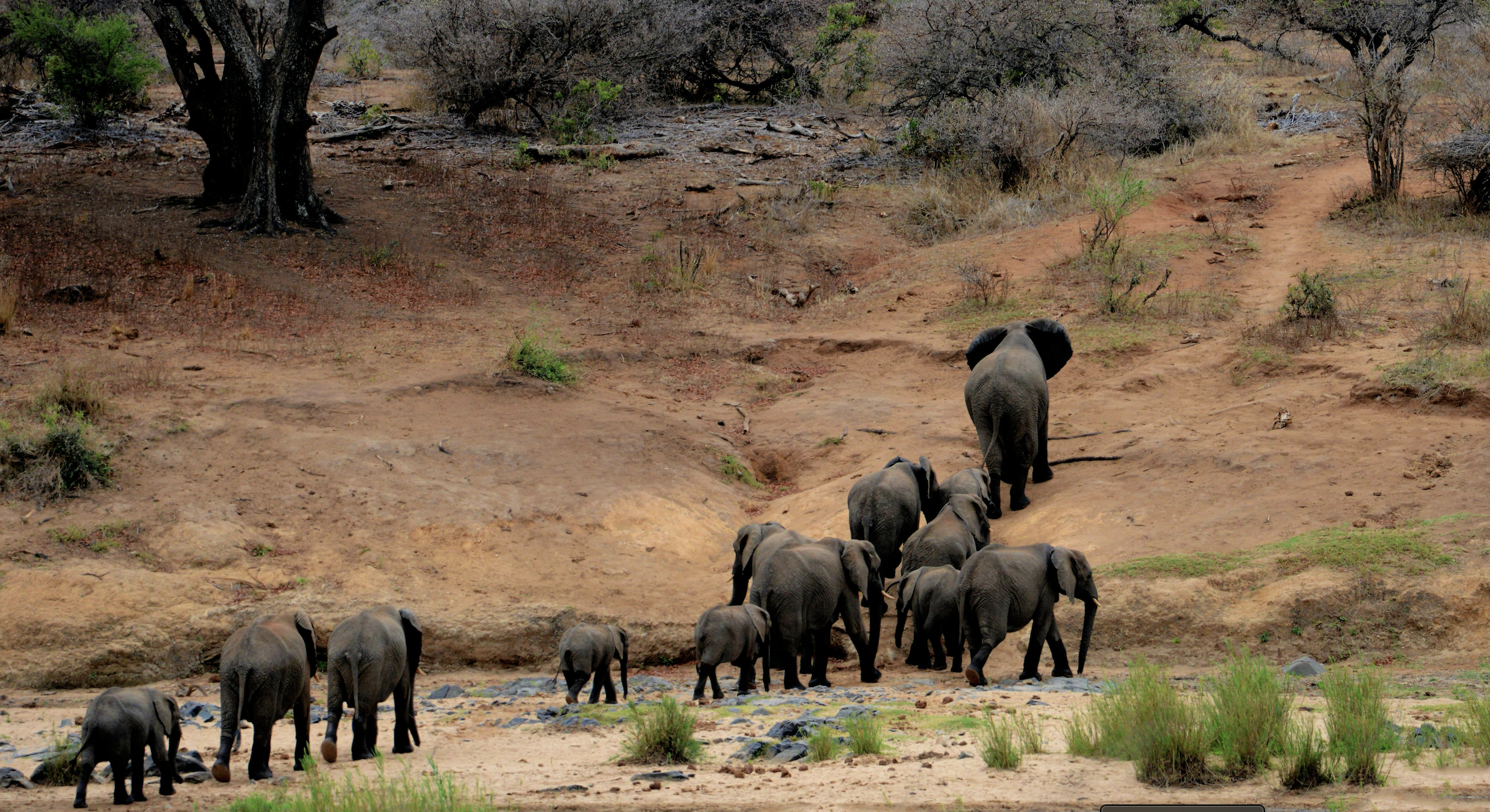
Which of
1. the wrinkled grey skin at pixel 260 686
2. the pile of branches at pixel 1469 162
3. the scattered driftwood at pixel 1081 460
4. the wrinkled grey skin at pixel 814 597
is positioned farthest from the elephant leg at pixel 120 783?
the pile of branches at pixel 1469 162

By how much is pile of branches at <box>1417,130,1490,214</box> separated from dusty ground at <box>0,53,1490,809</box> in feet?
4.23

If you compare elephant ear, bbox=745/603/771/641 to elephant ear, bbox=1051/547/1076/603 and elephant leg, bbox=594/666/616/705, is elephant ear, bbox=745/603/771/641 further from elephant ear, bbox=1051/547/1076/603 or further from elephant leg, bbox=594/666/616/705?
elephant ear, bbox=1051/547/1076/603

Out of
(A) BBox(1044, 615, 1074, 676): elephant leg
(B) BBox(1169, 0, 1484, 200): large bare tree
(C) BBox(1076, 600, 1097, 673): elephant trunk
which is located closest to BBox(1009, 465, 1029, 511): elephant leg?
(C) BBox(1076, 600, 1097, 673): elephant trunk

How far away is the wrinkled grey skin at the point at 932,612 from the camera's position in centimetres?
924

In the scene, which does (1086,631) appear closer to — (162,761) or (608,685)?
(608,685)

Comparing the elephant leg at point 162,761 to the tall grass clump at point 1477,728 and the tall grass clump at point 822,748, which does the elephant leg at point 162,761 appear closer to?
the tall grass clump at point 822,748

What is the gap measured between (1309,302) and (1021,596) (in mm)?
9086

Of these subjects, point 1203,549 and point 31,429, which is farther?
point 31,429

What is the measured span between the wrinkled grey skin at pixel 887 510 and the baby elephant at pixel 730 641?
90.1 inches

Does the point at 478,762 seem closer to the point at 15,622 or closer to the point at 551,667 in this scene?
the point at 551,667

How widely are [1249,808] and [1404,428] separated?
809 centimetres

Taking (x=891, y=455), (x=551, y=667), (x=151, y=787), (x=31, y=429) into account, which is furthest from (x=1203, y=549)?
(x=31, y=429)

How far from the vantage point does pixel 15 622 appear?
952 centimetres

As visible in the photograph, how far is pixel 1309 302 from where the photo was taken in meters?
15.8
